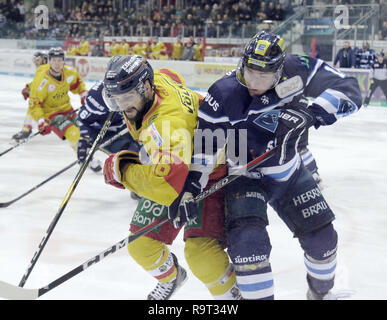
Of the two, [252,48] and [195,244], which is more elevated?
[252,48]

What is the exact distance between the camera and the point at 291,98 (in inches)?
89.8

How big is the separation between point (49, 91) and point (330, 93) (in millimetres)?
4053

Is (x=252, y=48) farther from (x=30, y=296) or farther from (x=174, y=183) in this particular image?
(x=30, y=296)

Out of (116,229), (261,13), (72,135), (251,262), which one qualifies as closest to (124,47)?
(261,13)

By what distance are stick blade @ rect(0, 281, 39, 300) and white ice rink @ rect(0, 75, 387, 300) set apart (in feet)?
1.20

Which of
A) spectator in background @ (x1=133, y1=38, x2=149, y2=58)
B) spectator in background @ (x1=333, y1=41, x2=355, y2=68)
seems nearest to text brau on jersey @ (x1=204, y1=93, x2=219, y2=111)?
spectator in background @ (x1=333, y1=41, x2=355, y2=68)

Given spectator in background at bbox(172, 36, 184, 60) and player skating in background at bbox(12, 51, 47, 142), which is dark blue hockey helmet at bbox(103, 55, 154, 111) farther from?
spectator in background at bbox(172, 36, 184, 60)

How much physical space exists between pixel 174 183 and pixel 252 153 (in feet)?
1.40

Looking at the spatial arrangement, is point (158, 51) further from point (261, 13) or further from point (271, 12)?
point (271, 12)

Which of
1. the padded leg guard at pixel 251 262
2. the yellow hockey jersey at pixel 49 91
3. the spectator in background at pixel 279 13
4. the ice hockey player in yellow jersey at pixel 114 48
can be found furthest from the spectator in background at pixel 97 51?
the padded leg guard at pixel 251 262

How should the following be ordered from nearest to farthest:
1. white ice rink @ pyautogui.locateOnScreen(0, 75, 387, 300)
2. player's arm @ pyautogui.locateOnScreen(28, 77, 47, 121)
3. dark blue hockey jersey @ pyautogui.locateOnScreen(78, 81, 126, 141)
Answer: white ice rink @ pyautogui.locateOnScreen(0, 75, 387, 300)
dark blue hockey jersey @ pyautogui.locateOnScreen(78, 81, 126, 141)
player's arm @ pyautogui.locateOnScreen(28, 77, 47, 121)

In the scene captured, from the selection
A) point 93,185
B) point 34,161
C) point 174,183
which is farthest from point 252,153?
point 34,161

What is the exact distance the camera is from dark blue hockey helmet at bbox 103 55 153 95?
212 centimetres

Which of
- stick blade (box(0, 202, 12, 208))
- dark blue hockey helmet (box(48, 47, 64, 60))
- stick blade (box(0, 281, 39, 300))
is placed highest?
dark blue hockey helmet (box(48, 47, 64, 60))
